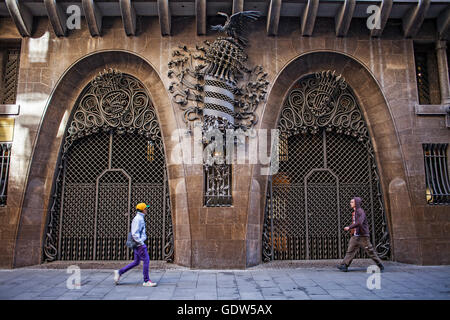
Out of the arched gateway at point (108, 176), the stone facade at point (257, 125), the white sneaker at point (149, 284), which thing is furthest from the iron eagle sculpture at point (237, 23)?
the white sneaker at point (149, 284)

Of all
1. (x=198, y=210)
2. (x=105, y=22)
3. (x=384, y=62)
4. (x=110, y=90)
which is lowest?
(x=198, y=210)

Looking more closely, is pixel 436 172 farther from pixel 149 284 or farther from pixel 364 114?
pixel 149 284

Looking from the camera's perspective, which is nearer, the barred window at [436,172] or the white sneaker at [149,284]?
the white sneaker at [149,284]

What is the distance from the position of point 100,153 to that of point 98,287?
5122 millimetres

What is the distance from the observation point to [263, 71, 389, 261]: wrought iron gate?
1140 centimetres

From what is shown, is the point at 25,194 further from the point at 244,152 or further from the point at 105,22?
the point at 244,152

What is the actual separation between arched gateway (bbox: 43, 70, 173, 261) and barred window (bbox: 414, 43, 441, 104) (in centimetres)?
854

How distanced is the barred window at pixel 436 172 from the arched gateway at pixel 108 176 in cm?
782

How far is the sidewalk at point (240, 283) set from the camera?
22.8 feet

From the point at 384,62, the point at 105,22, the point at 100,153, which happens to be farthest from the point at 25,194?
the point at 384,62

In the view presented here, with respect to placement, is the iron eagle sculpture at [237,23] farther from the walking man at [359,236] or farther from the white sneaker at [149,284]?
the white sneaker at [149,284]

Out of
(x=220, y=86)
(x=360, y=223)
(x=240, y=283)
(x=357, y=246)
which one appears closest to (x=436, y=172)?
(x=360, y=223)

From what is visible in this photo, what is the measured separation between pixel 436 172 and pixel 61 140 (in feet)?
37.3

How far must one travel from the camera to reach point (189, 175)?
10.6 meters
